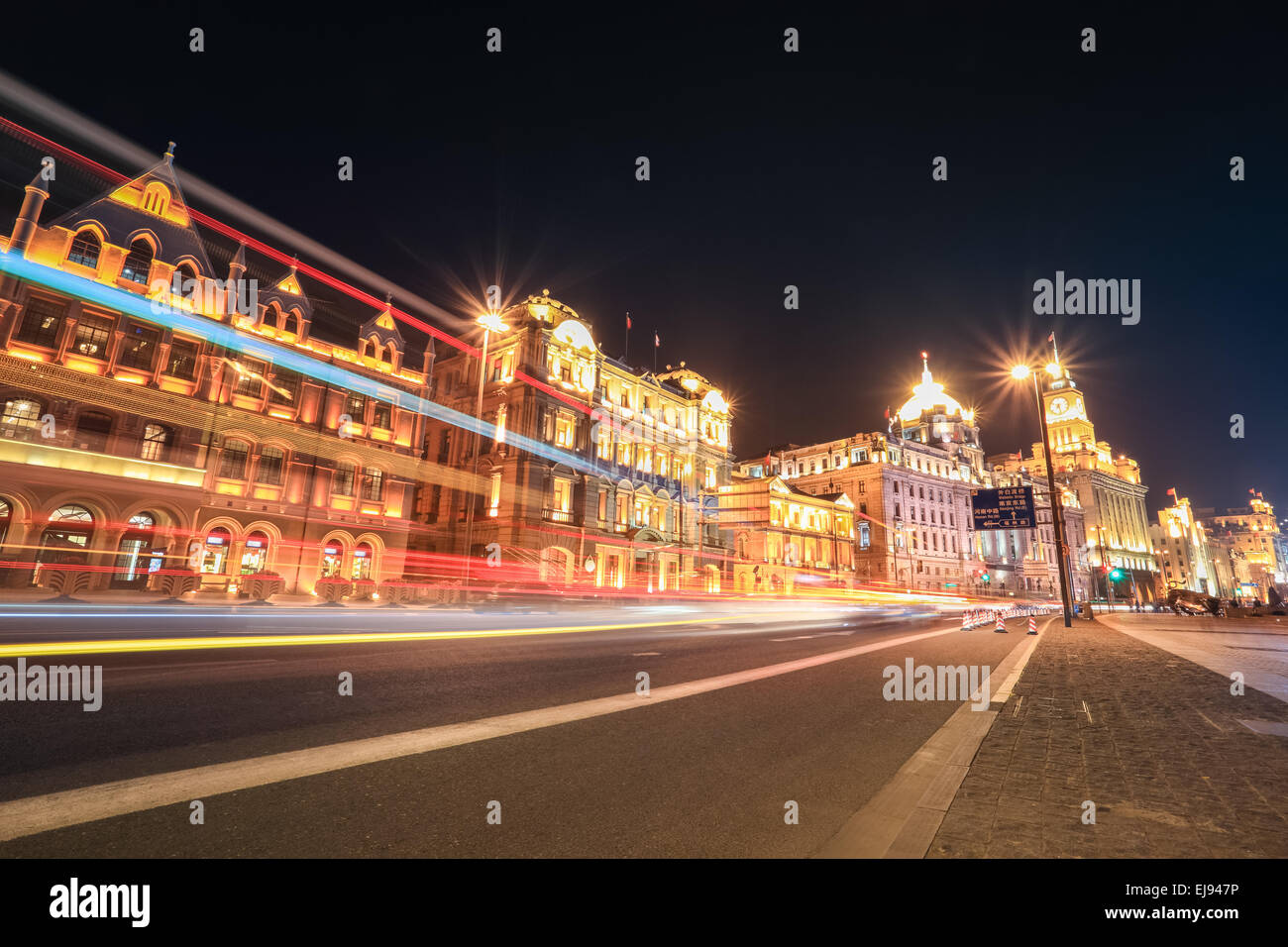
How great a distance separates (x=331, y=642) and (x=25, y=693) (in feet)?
20.8

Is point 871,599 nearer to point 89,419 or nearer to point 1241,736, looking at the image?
point 1241,736

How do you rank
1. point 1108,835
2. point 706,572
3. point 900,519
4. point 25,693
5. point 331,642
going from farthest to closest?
point 900,519 < point 706,572 < point 331,642 < point 25,693 < point 1108,835

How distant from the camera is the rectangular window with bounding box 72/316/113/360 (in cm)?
2234

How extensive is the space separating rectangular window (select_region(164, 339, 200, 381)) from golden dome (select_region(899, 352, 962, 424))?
10285 cm

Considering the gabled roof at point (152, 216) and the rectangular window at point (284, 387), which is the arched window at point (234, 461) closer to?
the rectangular window at point (284, 387)

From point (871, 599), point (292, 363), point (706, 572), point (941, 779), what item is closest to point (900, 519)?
point (871, 599)

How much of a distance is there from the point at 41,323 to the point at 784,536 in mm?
57706

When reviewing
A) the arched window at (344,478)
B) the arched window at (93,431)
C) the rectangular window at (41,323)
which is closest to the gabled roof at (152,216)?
the rectangular window at (41,323)

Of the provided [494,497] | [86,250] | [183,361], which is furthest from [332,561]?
[86,250]

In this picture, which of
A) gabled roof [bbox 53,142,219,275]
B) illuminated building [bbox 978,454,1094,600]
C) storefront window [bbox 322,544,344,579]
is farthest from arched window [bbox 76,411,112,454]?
illuminated building [bbox 978,454,1094,600]

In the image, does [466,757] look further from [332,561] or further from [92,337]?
[92,337]

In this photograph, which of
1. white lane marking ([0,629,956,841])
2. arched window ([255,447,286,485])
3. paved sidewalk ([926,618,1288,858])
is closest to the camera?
paved sidewalk ([926,618,1288,858])

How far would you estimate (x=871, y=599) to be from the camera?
181 feet

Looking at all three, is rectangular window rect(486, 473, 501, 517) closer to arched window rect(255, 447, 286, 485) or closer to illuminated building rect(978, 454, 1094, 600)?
arched window rect(255, 447, 286, 485)
